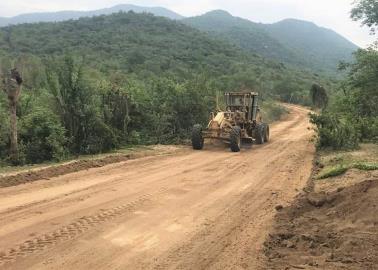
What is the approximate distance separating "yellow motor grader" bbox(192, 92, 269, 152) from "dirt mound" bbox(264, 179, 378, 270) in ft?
32.1

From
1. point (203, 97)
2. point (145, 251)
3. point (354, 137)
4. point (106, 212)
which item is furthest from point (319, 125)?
point (145, 251)

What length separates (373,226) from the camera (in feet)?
24.9

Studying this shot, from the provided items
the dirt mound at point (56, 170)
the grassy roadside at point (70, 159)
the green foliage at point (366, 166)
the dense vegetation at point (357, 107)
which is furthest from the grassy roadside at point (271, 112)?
the green foliage at point (366, 166)

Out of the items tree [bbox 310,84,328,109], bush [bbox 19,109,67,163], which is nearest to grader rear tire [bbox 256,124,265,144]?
bush [bbox 19,109,67,163]

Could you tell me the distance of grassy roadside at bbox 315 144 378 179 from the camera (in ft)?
43.1

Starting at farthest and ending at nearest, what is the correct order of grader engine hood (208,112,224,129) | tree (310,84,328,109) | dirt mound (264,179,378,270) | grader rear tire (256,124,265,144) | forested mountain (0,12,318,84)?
forested mountain (0,12,318,84), tree (310,84,328,109), grader rear tire (256,124,265,144), grader engine hood (208,112,224,129), dirt mound (264,179,378,270)

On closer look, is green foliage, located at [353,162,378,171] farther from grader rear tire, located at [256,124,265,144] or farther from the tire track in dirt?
grader rear tire, located at [256,124,265,144]

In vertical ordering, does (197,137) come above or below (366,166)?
below

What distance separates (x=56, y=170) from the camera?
533 inches

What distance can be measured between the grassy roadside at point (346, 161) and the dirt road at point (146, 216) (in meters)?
0.59

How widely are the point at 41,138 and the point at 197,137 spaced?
6.20m

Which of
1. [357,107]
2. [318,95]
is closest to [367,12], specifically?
[357,107]

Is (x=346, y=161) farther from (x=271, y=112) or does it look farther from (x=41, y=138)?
(x=271, y=112)

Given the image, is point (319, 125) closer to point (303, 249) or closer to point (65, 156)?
point (65, 156)
